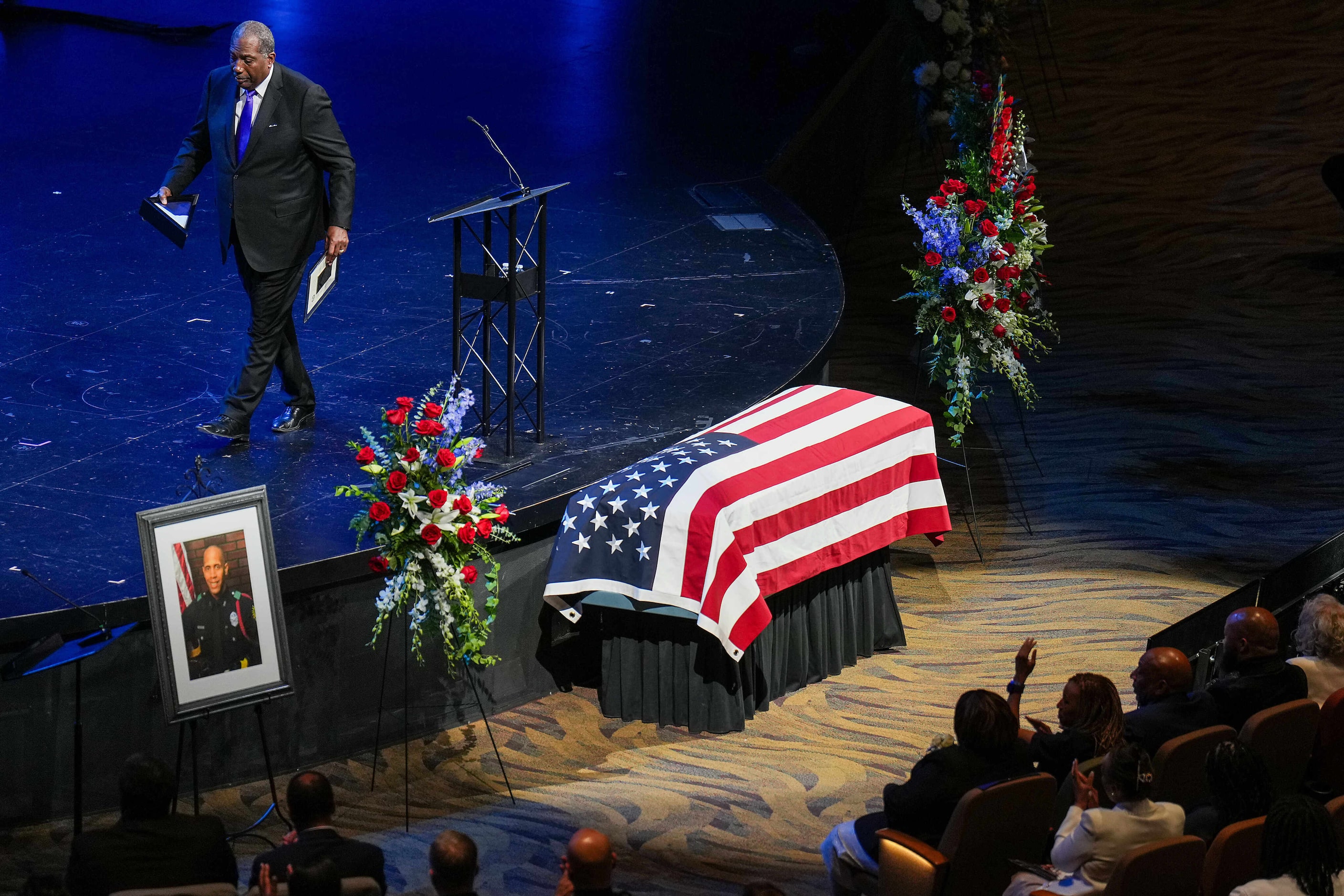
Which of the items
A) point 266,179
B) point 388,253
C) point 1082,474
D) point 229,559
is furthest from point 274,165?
point 1082,474

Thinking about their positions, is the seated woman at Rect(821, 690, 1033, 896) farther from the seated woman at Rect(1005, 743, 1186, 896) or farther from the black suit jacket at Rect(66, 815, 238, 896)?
the black suit jacket at Rect(66, 815, 238, 896)

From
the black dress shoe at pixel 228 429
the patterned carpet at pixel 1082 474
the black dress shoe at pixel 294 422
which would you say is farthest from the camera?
the black dress shoe at pixel 294 422

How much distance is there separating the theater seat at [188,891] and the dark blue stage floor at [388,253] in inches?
71.4

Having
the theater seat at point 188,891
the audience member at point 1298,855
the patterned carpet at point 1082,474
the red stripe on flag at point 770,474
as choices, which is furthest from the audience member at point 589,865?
the red stripe on flag at point 770,474

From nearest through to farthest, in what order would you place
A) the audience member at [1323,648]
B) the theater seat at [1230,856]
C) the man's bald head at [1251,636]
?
the theater seat at [1230,856] → the man's bald head at [1251,636] → the audience member at [1323,648]

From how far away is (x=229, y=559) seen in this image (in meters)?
5.02

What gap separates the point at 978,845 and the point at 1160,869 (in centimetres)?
54

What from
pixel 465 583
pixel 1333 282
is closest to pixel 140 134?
pixel 465 583

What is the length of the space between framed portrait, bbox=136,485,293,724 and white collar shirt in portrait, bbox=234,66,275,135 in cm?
198

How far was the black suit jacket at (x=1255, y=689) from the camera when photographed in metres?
4.95

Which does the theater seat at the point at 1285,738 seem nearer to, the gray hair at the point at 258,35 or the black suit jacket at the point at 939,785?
the black suit jacket at the point at 939,785

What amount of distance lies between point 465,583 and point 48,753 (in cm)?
148

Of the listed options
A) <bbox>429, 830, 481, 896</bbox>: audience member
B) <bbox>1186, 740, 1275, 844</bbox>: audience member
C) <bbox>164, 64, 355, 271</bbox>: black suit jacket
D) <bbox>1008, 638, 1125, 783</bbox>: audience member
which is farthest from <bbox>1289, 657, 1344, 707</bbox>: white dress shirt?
<bbox>164, 64, 355, 271</bbox>: black suit jacket

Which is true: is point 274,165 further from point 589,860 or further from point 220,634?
point 589,860
